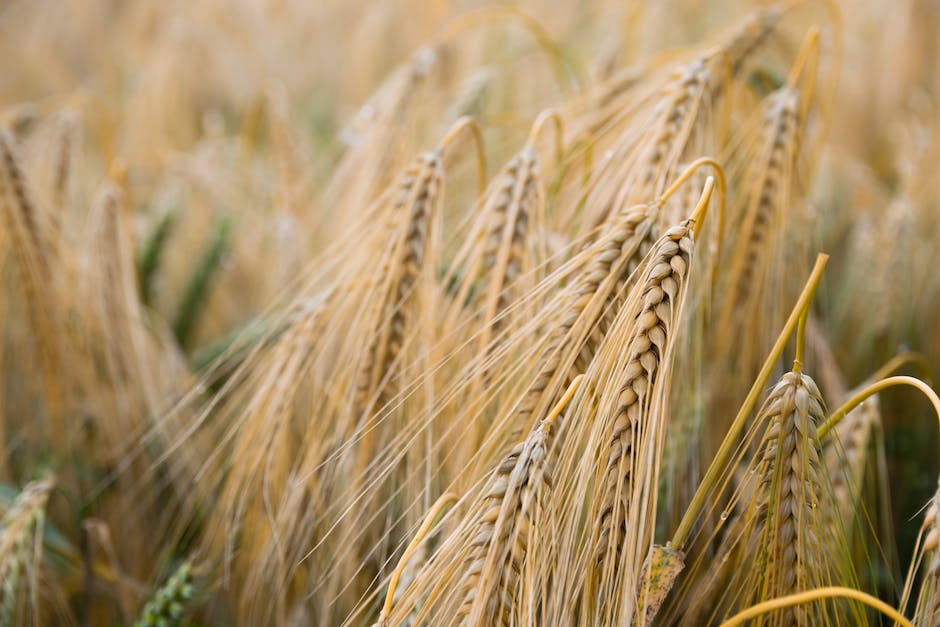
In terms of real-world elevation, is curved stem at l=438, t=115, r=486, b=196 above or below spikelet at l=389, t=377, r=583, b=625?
above

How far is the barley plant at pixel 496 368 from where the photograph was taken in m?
0.60

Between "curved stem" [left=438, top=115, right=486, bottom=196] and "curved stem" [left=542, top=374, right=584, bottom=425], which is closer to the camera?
"curved stem" [left=542, top=374, right=584, bottom=425]

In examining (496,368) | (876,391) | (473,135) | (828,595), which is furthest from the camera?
(473,135)

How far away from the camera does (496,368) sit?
76 cm

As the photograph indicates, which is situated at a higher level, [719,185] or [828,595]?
[719,185]

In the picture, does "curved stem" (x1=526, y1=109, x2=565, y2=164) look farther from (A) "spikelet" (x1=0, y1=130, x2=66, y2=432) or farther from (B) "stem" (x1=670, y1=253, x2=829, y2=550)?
(A) "spikelet" (x1=0, y1=130, x2=66, y2=432)

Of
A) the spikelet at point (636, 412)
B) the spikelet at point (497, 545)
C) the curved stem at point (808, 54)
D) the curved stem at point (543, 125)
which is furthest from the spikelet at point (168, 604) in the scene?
the curved stem at point (808, 54)

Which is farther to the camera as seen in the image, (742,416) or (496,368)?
(496,368)

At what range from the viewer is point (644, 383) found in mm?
587

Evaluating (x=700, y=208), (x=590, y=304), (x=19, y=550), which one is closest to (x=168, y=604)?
(x=19, y=550)

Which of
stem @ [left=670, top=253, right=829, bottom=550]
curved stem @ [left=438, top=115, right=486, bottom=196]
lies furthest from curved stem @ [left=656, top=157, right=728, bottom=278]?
curved stem @ [left=438, top=115, right=486, bottom=196]

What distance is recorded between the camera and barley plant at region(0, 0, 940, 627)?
597 millimetres

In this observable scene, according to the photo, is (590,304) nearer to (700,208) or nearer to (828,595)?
(700,208)

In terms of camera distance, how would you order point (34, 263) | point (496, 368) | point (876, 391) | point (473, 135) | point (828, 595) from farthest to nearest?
point (34, 263)
point (473, 135)
point (496, 368)
point (876, 391)
point (828, 595)
